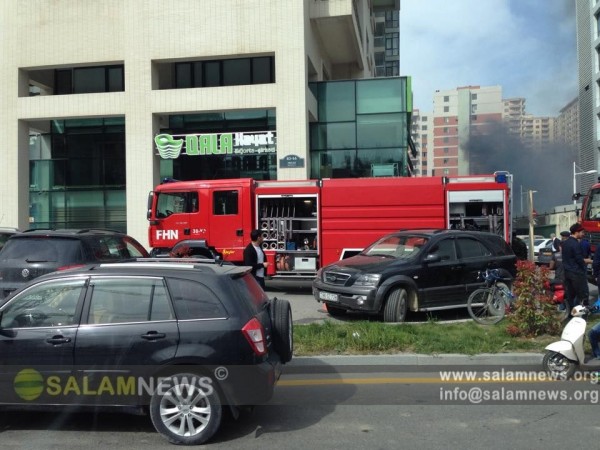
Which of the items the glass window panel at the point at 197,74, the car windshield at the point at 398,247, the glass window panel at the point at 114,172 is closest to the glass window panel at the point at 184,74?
the glass window panel at the point at 197,74

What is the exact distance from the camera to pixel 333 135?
2538cm

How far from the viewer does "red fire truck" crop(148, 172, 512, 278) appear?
13672 millimetres

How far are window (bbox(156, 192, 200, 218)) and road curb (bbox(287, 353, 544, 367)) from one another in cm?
848

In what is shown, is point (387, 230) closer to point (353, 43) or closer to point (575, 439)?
point (575, 439)

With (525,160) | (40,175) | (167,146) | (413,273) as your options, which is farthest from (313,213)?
(525,160)

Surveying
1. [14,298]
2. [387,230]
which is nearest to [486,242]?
[387,230]

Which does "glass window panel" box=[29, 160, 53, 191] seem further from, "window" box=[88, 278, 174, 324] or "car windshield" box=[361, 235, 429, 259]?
"window" box=[88, 278, 174, 324]

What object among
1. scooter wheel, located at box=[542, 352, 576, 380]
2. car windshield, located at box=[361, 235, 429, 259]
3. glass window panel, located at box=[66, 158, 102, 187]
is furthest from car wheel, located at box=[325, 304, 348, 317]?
glass window panel, located at box=[66, 158, 102, 187]

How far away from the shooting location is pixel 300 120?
2286 cm

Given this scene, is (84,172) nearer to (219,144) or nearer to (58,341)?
(219,144)

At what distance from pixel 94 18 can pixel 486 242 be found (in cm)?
2099

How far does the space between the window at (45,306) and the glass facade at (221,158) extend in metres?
20.1

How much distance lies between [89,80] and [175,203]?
1573 centimetres

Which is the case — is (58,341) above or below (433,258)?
below
